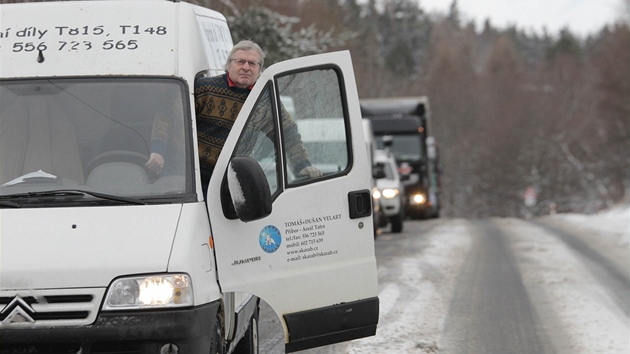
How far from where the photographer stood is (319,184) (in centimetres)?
573

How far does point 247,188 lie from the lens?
499 cm

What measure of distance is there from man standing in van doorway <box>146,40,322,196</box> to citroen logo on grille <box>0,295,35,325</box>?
131 cm

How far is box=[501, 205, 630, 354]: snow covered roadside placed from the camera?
8.21 meters

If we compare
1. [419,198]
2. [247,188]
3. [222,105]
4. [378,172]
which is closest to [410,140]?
[419,198]

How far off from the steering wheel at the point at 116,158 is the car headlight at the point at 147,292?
848mm

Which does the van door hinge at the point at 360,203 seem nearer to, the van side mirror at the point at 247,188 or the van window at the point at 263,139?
the van window at the point at 263,139

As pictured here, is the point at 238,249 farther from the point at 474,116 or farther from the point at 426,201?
the point at 474,116

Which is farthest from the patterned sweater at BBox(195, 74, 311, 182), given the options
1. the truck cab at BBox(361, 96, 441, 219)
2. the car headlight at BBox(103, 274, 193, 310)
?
the truck cab at BBox(361, 96, 441, 219)

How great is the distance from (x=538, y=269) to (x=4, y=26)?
9.31m

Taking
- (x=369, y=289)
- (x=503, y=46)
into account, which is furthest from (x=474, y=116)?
(x=369, y=289)

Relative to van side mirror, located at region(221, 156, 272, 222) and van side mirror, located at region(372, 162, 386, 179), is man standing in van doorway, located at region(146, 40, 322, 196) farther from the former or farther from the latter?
van side mirror, located at region(372, 162, 386, 179)

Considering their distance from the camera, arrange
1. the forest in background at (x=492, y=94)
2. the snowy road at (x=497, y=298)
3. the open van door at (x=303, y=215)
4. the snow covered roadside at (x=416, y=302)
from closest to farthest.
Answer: the open van door at (x=303, y=215) < the snow covered roadside at (x=416, y=302) < the snowy road at (x=497, y=298) < the forest in background at (x=492, y=94)

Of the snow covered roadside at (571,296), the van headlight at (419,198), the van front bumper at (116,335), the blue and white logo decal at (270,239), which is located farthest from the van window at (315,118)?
the van headlight at (419,198)

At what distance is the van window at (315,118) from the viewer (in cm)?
576
